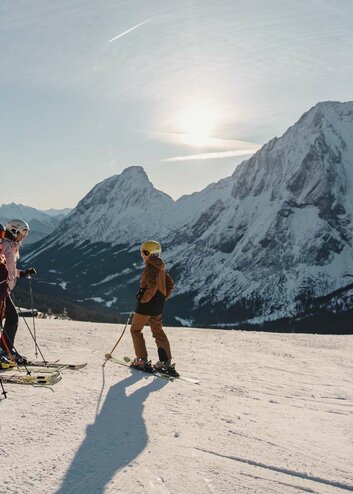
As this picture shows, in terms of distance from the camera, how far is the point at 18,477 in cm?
452

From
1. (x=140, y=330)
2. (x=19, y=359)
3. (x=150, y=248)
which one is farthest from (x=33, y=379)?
(x=150, y=248)

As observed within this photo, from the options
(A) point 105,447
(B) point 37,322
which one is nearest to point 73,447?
(A) point 105,447

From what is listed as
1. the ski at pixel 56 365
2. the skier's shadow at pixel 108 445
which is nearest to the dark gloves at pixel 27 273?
the ski at pixel 56 365

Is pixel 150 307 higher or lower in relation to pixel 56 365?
higher

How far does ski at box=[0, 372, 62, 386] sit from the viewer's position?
775 centimetres

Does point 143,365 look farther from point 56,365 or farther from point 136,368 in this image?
point 56,365

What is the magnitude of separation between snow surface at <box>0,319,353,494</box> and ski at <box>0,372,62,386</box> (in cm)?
21

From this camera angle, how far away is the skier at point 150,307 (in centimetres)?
1001

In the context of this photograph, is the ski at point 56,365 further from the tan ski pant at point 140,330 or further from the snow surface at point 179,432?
the tan ski pant at point 140,330

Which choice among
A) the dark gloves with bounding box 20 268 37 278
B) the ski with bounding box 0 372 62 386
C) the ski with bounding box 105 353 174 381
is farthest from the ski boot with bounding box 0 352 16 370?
the ski with bounding box 105 353 174 381

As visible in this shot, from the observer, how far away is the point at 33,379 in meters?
7.93

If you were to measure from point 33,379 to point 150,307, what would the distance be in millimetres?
3058

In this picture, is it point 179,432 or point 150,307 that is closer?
point 179,432

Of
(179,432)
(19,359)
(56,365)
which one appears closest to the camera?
(179,432)
